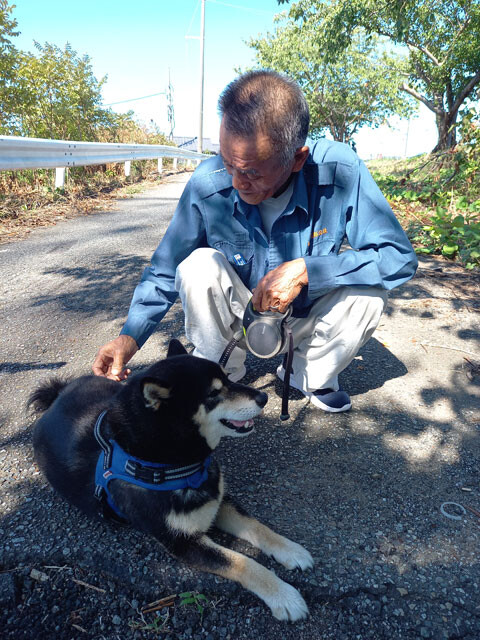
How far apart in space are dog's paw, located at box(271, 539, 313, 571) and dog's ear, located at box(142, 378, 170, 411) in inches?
29.9

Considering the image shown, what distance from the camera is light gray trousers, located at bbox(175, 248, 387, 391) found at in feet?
7.72

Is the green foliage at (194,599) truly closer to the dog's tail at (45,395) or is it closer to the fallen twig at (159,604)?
the fallen twig at (159,604)

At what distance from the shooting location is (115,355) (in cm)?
221

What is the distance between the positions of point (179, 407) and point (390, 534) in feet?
3.40

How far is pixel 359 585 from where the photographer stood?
161 cm

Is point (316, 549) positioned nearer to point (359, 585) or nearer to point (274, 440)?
point (359, 585)

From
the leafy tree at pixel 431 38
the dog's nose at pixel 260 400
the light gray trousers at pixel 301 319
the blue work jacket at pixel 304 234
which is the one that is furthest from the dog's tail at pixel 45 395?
the leafy tree at pixel 431 38

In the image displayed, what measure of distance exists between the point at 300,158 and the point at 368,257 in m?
0.63

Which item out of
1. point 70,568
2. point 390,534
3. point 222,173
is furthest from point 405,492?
point 222,173

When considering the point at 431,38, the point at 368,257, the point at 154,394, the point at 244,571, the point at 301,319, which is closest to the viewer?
the point at 244,571

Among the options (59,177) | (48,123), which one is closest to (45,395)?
(59,177)

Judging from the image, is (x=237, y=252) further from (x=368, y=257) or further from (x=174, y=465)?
(x=174, y=465)

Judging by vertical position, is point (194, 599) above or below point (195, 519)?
below

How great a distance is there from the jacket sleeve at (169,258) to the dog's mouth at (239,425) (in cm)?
69
